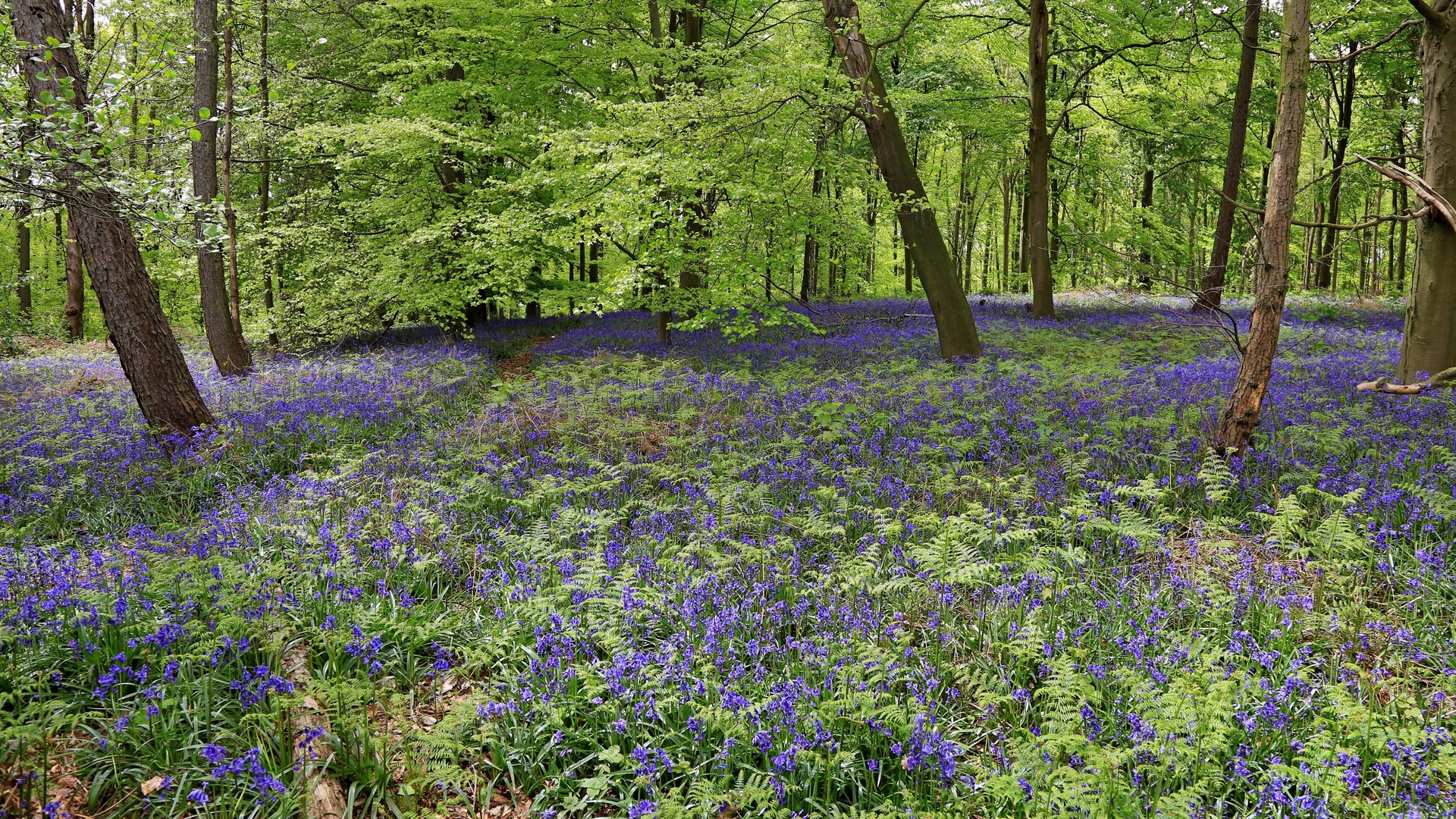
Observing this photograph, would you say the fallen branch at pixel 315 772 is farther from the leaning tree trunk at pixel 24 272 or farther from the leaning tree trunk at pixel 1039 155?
the leaning tree trunk at pixel 24 272

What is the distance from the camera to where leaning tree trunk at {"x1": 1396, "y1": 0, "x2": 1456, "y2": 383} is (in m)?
7.76

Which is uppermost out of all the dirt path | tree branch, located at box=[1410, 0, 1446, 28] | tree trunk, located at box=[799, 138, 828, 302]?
Result: tree branch, located at box=[1410, 0, 1446, 28]

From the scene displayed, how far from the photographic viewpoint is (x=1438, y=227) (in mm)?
7875

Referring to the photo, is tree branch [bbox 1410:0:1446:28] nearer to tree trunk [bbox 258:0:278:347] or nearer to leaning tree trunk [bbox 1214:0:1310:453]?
leaning tree trunk [bbox 1214:0:1310:453]

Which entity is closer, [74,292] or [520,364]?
[520,364]

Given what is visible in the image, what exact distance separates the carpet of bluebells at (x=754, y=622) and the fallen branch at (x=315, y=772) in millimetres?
43

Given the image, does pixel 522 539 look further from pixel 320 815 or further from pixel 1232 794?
pixel 1232 794

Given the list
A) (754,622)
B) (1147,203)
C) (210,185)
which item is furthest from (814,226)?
(1147,203)

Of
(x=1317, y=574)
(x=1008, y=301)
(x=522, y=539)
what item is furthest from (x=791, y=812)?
(x=1008, y=301)

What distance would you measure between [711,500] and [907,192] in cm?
759

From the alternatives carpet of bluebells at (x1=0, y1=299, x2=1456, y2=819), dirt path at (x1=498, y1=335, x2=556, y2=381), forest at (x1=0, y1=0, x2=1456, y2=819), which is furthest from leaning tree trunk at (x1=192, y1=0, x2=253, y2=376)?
carpet of bluebells at (x1=0, y1=299, x2=1456, y2=819)

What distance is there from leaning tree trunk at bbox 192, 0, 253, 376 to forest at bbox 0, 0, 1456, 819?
0.10m

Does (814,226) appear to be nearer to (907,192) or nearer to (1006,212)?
(907,192)

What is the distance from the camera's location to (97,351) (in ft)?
61.8
